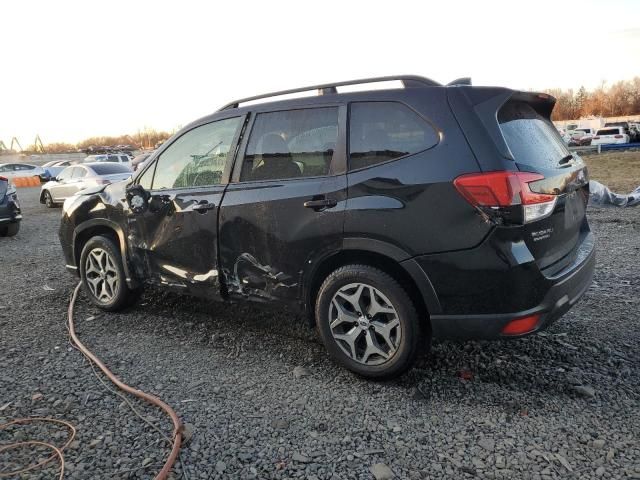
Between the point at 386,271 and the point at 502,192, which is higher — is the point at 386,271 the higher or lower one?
the lower one

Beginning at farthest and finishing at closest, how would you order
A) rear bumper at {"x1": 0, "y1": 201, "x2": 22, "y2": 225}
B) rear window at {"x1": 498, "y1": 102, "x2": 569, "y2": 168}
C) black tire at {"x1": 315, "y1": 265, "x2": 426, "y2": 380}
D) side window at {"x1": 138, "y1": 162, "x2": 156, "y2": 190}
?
rear bumper at {"x1": 0, "y1": 201, "x2": 22, "y2": 225}, side window at {"x1": 138, "y1": 162, "x2": 156, "y2": 190}, black tire at {"x1": 315, "y1": 265, "x2": 426, "y2": 380}, rear window at {"x1": 498, "y1": 102, "x2": 569, "y2": 168}

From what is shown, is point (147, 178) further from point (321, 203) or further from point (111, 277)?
point (321, 203)

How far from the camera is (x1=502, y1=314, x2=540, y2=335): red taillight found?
268cm

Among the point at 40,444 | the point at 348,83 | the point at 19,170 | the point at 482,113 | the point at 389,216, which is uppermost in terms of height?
the point at 348,83

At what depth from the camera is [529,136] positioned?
299cm

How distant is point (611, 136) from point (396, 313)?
128 feet

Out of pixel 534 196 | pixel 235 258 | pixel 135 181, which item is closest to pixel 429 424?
pixel 534 196

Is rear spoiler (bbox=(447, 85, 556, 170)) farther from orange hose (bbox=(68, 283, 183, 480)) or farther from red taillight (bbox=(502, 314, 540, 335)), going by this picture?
orange hose (bbox=(68, 283, 183, 480))

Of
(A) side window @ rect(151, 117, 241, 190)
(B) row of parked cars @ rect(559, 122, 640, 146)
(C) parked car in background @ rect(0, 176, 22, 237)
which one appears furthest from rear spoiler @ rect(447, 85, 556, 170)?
(B) row of parked cars @ rect(559, 122, 640, 146)

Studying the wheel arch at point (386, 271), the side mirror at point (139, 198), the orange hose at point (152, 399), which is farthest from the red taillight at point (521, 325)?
the side mirror at point (139, 198)

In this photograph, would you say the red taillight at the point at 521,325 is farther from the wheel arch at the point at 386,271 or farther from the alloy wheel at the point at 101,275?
the alloy wheel at the point at 101,275

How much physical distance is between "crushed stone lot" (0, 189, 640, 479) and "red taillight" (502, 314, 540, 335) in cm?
46

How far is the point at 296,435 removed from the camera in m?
2.67

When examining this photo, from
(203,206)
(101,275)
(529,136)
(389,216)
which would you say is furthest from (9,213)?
(529,136)
